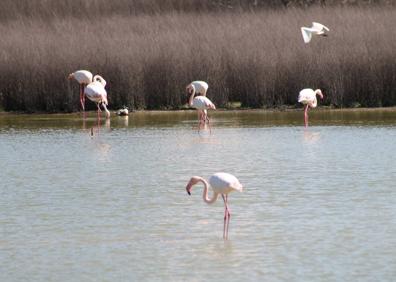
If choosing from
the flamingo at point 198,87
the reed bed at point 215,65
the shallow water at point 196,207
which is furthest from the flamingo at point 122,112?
the shallow water at point 196,207

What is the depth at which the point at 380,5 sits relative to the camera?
2822 centimetres

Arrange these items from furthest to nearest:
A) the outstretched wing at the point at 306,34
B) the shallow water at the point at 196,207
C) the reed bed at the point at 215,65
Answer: the reed bed at the point at 215,65 → the outstretched wing at the point at 306,34 → the shallow water at the point at 196,207

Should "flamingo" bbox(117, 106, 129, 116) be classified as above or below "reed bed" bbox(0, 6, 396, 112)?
below

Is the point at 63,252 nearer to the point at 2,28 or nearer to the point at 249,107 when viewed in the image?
the point at 249,107

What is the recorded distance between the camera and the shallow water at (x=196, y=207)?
802cm

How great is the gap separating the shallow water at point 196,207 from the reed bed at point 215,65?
15.0ft

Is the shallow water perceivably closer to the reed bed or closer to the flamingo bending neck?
the flamingo bending neck

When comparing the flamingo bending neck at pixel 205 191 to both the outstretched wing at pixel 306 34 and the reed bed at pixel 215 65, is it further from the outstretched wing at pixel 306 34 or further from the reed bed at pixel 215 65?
the reed bed at pixel 215 65

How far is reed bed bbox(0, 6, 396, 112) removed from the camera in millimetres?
21984

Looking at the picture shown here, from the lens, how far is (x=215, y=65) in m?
22.6

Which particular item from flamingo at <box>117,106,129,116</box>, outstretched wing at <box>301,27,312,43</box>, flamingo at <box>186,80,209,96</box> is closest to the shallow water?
outstretched wing at <box>301,27,312,43</box>

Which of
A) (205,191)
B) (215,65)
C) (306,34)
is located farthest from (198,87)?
(205,191)

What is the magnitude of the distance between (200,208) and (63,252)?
201 centimetres

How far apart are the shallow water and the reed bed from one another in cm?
456
